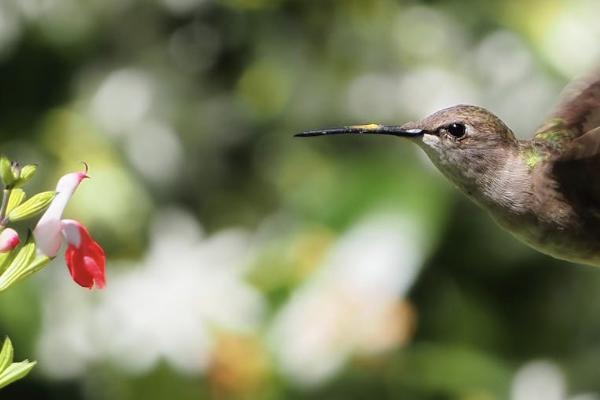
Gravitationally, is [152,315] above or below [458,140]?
below

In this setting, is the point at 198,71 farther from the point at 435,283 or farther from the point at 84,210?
the point at 435,283

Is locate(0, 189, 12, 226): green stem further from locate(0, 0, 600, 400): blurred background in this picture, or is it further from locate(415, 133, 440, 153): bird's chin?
locate(0, 0, 600, 400): blurred background

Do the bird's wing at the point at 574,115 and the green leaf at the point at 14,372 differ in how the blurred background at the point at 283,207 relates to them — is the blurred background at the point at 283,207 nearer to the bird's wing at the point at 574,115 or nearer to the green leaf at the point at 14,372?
the bird's wing at the point at 574,115

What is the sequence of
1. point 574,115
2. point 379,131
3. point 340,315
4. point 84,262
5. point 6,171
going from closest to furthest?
point 6,171, point 84,262, point 379,131, point 574,115, point 340,315

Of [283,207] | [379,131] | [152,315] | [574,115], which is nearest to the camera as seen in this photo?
[379,131]

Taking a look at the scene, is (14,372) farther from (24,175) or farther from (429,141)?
(429,141)

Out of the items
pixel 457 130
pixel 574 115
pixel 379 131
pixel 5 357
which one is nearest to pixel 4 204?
pixel 5 357

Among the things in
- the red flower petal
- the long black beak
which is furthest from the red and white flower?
the long black beak
